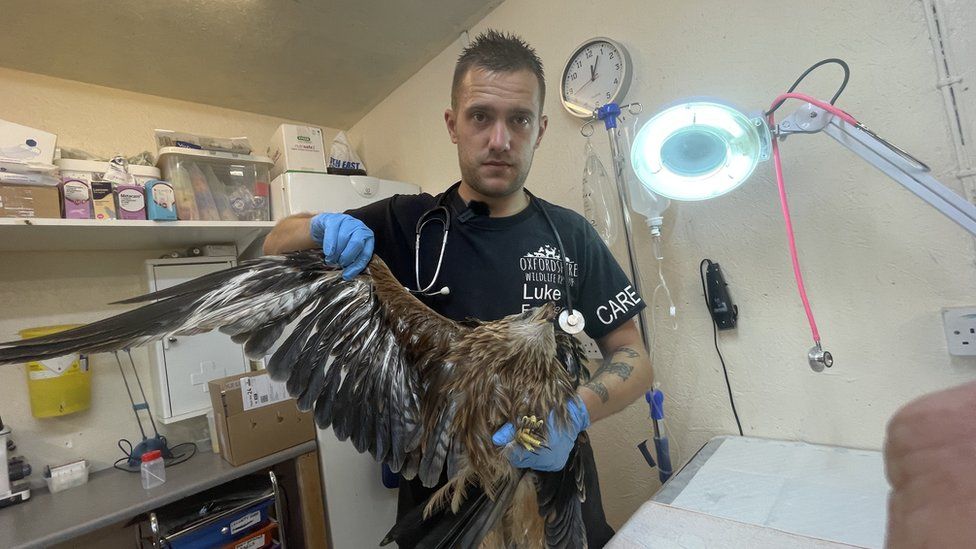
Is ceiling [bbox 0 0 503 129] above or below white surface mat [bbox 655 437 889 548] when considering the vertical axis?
above

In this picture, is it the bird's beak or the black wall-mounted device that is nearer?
the bird's beak

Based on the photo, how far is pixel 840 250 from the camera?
1021mm

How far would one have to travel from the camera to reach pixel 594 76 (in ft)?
4.76

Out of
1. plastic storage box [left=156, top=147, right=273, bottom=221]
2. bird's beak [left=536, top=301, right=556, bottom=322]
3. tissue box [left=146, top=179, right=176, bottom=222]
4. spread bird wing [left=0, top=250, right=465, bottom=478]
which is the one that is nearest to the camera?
spread bird wing [left=0, top=250, right=465, bottom=478]

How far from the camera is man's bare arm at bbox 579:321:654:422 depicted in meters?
0.96

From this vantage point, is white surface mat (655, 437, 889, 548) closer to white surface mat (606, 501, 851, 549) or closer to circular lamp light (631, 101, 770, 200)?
white surface mat (606, 501, 851, 549)

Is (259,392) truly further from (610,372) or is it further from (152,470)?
(610,372)

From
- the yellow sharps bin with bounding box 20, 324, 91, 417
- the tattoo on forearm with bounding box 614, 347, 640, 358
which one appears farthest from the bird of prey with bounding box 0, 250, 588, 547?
the yellow sharps bin with bounding box 20, 324, 91, 417

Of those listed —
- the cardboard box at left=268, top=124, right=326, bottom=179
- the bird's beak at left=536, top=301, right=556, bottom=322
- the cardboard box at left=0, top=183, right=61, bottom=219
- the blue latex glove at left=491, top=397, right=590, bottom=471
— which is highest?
the cardboard box at left=268, top=124, right=326, bottom=179

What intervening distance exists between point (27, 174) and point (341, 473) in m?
1.78

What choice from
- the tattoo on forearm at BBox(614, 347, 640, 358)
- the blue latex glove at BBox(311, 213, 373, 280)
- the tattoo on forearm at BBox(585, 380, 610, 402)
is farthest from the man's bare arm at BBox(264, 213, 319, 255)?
the tattoo on forearm at BBox(614, 347, 640, 358)

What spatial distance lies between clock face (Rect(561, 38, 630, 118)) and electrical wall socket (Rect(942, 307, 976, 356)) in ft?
3.44

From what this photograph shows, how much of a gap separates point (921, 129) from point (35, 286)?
337 centimetres

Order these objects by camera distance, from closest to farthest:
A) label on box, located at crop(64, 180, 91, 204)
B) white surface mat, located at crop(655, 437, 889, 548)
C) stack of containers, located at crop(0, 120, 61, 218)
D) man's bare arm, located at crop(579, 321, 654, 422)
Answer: white surface mat, located at crop(655, 437, 889, 548) < man's bare arm, located at crop(579, 321, 654, 422) < stack of containers, located at crop(0, 120, 61, 218) < label on box, located at crop(64, 180, 91, 204)
